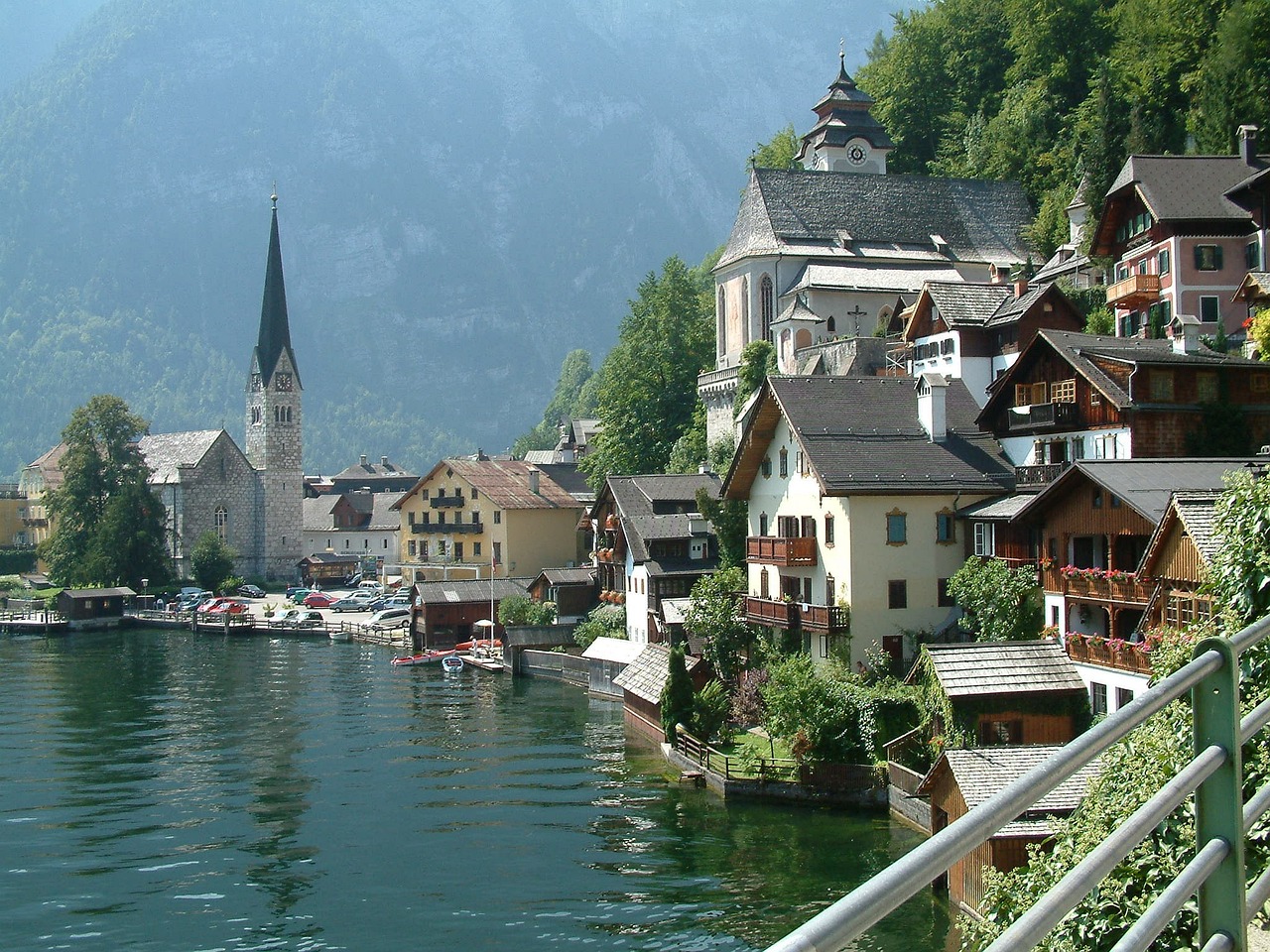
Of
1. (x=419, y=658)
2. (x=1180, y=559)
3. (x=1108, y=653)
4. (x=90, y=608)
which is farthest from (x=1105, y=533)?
(x=90, y=608)

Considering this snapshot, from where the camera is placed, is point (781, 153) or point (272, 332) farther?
point (272, 332)

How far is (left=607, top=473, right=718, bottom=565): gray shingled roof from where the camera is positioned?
204ft

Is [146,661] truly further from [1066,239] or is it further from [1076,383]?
[1066,239]

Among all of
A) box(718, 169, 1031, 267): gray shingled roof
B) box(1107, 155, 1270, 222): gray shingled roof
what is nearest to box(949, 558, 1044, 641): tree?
box(1107, 155, 1270, 222): gray shingled roof

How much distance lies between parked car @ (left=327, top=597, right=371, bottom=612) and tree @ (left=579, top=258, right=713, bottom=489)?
67.0ft

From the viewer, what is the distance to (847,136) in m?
102

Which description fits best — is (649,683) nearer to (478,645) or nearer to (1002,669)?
(1002,669)

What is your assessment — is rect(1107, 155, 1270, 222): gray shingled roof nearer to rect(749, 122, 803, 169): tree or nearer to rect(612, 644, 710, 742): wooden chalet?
rect(612, 644, 710, 742): wooden chalet

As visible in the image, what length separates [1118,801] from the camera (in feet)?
45.1

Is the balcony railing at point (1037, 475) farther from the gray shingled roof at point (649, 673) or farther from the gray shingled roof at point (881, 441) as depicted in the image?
the gray shingled roof at point (649, 673)

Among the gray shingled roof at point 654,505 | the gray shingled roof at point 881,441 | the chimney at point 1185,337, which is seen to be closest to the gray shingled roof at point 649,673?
the gray shingled roof at point 881,441

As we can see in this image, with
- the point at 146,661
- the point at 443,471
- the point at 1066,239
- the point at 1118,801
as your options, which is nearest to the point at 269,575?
the point at 443,471

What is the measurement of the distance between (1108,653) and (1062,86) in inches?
2652

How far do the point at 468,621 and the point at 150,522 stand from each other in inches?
1739
